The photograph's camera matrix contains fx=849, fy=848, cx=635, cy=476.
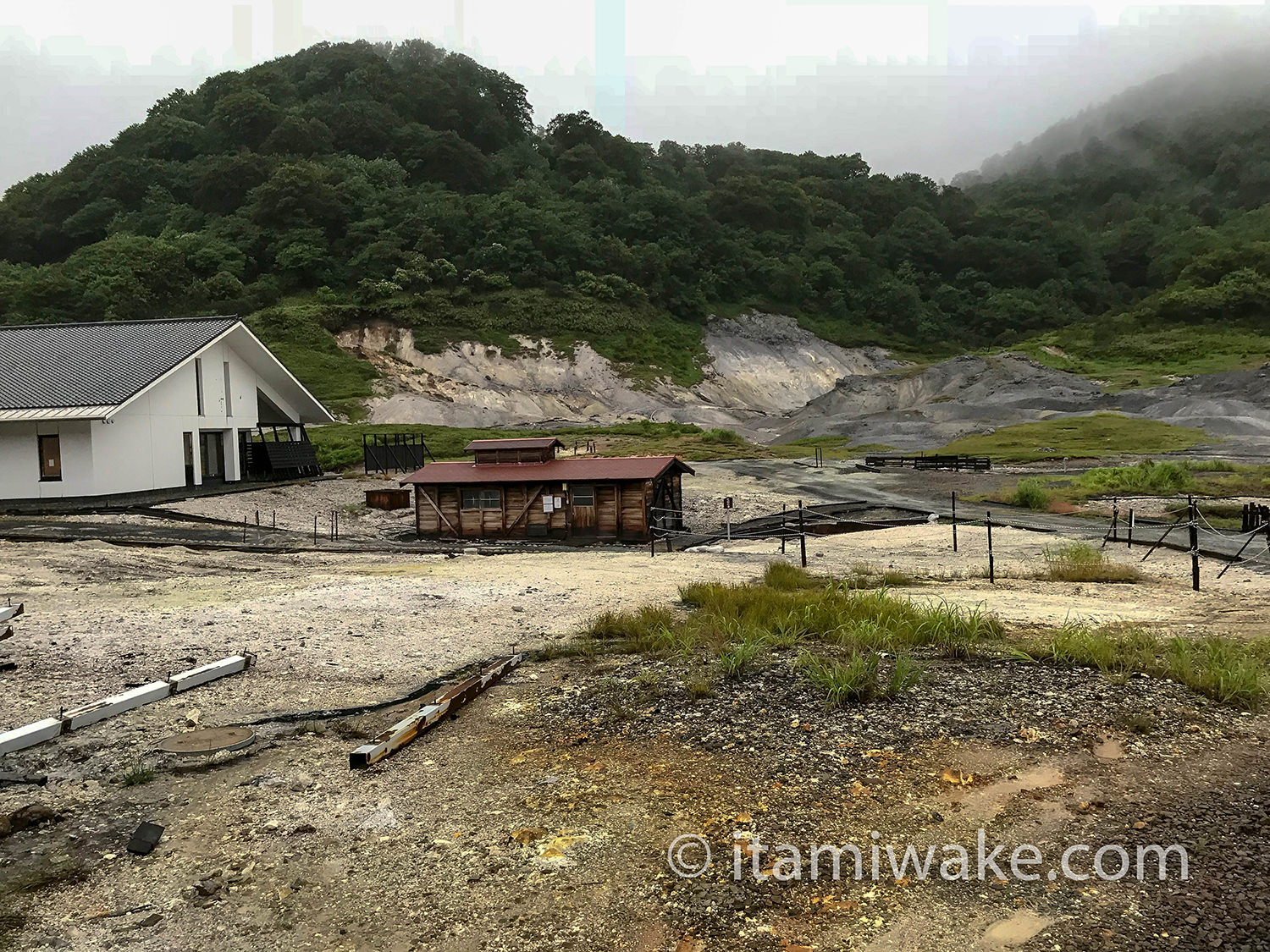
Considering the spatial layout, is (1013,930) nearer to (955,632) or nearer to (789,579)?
(955,632)

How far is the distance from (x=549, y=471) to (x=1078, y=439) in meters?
44.1

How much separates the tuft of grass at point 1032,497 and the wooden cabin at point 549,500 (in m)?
13.5

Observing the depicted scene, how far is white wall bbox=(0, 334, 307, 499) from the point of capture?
30516mm

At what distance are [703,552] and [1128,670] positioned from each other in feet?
51.0

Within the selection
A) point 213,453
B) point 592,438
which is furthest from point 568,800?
point 592,438

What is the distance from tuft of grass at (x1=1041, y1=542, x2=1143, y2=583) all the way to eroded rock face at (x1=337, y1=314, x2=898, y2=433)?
179ft

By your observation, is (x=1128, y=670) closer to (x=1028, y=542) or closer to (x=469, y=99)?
(x=1028, y=542)

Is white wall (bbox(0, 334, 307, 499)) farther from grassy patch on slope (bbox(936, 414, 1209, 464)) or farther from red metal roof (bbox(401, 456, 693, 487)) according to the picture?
grassy patch on slope (bbox(936, 414, 1209, 464))

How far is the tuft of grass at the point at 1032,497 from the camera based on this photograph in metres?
31.8

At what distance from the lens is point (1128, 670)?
933 centimetres

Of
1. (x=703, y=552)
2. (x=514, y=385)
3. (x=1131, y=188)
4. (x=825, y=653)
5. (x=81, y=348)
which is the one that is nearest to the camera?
(x=825, y=653)

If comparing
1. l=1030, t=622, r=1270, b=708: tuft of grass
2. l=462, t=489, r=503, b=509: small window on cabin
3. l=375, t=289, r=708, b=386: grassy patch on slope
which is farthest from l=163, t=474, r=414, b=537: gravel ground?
l=375, t=289, r=708, b=386: grassy patch on slope

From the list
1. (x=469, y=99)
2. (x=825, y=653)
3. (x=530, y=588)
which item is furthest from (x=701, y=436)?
(x=469, y=99)
